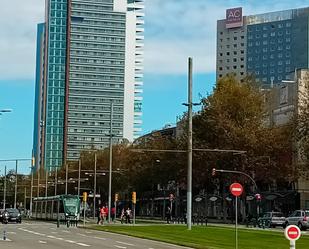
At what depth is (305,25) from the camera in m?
185

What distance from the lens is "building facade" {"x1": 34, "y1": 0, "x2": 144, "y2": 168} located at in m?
128

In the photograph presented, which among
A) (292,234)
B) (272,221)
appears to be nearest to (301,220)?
(272,221)

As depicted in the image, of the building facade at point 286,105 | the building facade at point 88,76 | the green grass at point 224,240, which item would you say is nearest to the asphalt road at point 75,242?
the green grass at point 224,240

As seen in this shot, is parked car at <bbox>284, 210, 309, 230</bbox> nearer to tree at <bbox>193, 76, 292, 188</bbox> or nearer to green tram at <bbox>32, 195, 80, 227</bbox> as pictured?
tree at <bbox>193, 76, 292, 188</bbox>

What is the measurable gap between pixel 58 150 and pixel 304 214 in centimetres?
10383

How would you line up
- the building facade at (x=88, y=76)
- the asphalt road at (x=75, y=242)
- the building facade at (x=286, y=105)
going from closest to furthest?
the asphalt road at (x=75, y=242) < the building facade at (x=286, y=105) < the building facade at (x=88, y=76)

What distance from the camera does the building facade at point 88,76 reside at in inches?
5044

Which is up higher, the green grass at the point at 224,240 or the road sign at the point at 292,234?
the road sign at the point at 292,234

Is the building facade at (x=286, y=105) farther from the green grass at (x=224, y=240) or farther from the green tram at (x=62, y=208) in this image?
the green grass at (x=224, y=240)

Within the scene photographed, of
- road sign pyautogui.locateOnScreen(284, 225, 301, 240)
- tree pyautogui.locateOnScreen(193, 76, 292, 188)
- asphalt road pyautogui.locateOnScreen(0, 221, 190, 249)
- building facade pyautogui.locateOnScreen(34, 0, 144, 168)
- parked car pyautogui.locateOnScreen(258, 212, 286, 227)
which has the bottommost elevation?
asphalt road pyautogui.locateOnScreen(0, 221, 190, 249)

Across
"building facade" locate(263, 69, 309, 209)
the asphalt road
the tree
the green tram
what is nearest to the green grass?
the asphalt road

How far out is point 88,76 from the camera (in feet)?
450

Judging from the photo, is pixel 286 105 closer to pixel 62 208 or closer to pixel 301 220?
pixel 62 208

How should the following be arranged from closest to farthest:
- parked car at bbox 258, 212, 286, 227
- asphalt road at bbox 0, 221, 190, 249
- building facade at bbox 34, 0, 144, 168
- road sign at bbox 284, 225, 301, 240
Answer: road sign at bbox 284, 225, 301, 240
asphalt road at bbox 0, 221, 190, 249
parked car at bbox 258, 212, 286, 227
building facade at bbox 34, 0, 144, 168
